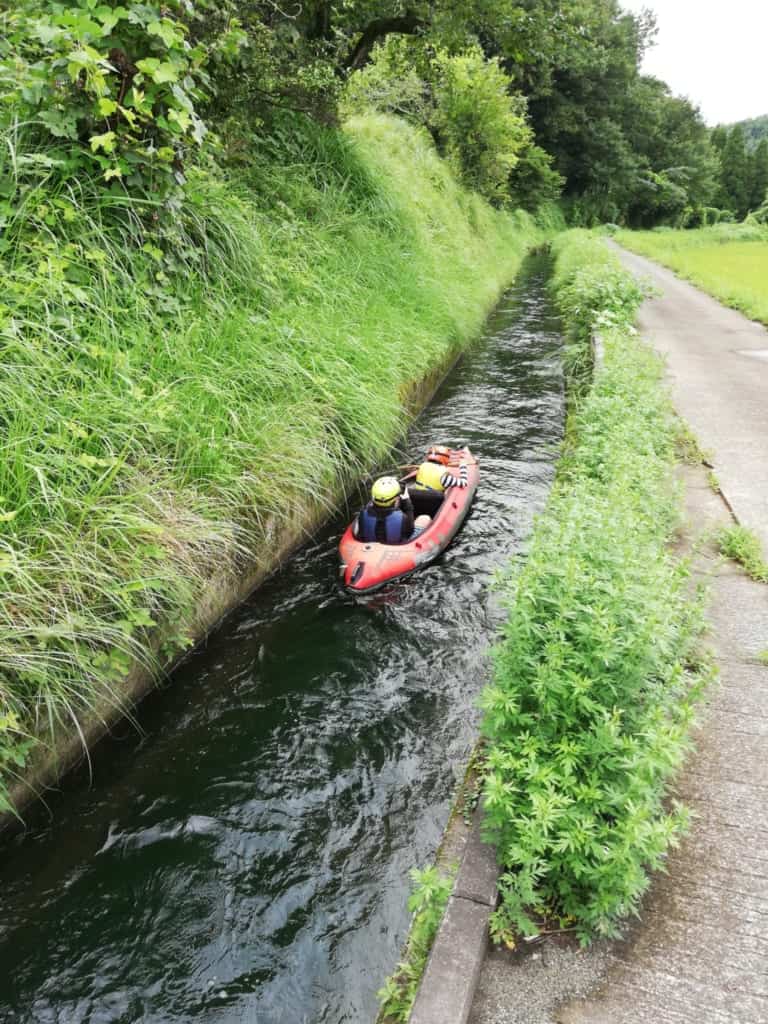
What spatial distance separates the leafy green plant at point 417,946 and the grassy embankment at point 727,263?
1311 centimetres

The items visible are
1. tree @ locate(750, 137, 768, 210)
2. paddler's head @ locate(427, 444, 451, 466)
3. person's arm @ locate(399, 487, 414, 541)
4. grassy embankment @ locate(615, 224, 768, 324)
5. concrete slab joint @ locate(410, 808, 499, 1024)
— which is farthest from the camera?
tree @ locate(750, 137, 768, 210)

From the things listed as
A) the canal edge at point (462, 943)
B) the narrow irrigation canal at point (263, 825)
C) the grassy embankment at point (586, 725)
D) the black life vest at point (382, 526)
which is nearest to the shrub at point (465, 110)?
the black life vest at point (382, 526)

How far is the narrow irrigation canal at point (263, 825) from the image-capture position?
8.25 ft

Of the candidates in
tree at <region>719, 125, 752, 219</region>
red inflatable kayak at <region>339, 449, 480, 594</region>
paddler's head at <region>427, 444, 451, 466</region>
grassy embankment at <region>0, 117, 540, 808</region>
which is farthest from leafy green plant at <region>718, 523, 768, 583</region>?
tree at <region>719, 125, 752, 219</region>

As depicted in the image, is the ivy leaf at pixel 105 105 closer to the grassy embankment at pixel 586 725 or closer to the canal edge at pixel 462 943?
the grassy embankment at pixel 586 725

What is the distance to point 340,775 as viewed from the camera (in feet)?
11.2

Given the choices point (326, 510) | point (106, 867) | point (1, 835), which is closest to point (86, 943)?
point (106, 867)

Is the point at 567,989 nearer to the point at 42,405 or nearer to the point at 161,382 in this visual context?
the point at 42,405

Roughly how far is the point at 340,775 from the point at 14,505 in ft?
7.89

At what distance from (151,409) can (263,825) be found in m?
2.74

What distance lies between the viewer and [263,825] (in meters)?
3.13

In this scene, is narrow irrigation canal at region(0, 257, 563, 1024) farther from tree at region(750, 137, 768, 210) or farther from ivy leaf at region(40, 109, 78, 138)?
tree at region(750, 137, 768, 210)

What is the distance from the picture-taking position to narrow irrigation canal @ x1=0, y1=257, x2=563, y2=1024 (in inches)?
99.0

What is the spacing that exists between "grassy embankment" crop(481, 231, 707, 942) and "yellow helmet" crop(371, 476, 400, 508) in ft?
6.82
